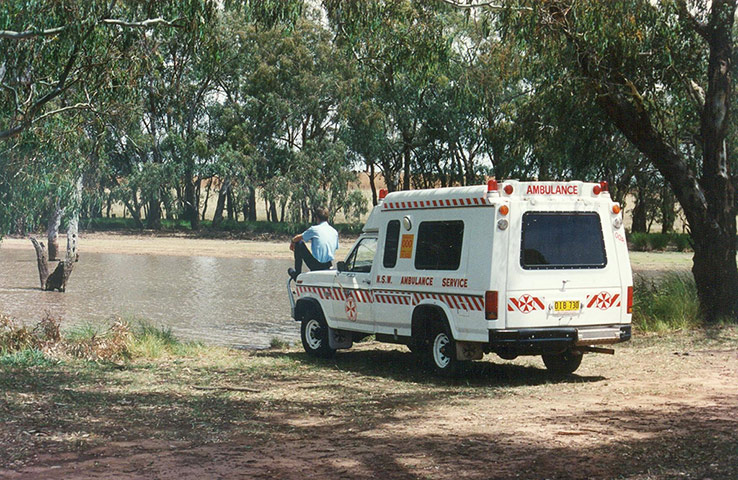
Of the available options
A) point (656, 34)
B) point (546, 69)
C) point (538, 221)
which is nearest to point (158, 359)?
point (538, 221)

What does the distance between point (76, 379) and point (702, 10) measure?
38.0ft

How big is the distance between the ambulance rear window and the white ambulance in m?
0.01

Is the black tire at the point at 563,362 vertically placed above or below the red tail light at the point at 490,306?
below

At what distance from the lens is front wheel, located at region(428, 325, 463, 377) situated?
37.8ft

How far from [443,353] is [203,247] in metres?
42.9

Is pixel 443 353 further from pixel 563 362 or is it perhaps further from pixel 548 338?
pixel 563 362

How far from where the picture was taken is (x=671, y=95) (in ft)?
61.5

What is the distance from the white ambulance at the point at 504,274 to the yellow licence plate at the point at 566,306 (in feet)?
0.04

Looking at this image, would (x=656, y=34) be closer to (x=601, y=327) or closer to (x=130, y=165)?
(x=601, y=327)

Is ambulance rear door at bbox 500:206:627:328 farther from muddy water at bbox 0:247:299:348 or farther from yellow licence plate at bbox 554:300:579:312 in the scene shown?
muddy water at bbox 0:247:299:348

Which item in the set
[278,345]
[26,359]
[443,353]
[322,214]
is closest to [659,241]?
[278,345]

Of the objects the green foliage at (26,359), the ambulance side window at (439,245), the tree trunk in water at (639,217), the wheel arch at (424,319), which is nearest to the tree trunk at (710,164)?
the ambulance side window at (439,245)

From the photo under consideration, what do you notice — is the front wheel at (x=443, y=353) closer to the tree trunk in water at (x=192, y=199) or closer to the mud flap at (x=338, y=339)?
the mud flap at (x=338, y=339)

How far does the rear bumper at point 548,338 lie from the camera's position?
35.7 feet
